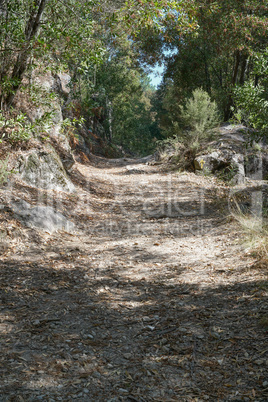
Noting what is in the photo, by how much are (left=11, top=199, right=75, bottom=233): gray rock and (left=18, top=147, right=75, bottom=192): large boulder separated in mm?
1248

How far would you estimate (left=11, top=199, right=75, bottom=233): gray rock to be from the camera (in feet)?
16.3

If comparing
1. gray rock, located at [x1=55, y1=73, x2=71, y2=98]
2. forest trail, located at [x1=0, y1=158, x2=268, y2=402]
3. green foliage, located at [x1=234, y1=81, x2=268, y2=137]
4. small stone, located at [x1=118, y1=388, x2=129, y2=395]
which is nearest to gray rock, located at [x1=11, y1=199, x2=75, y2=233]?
forest trail, located at [x1=0, y1=158, x2=268, y2=402]

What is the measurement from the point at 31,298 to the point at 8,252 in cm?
107

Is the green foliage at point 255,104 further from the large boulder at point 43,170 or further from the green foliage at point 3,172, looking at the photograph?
the green foliage at point 3,172

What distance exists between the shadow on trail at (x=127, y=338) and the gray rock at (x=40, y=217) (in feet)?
3.69

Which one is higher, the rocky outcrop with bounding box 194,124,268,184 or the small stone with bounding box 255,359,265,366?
the rocky outcrop with bounding box 194,124,268,184

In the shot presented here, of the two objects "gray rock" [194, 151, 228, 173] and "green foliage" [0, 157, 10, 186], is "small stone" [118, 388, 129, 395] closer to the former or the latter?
"green foliage" [0, 157, 10, 186]

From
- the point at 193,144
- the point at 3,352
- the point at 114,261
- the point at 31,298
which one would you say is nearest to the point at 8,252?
the point at 31,298

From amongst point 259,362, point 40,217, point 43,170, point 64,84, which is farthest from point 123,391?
point 64,84

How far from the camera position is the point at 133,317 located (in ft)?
10.1

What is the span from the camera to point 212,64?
17297 millimetres

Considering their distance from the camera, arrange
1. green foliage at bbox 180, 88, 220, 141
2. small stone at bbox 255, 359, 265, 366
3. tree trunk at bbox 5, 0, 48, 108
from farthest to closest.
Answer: green foliage at bbox 180, 88, 220, 141, tree trunk at bbox 5, 0, 48, 108, small stone at bbox 255, 359, 265, 366

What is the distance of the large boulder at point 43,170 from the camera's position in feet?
21.2

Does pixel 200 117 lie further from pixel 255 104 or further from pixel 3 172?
pixel 3 172
